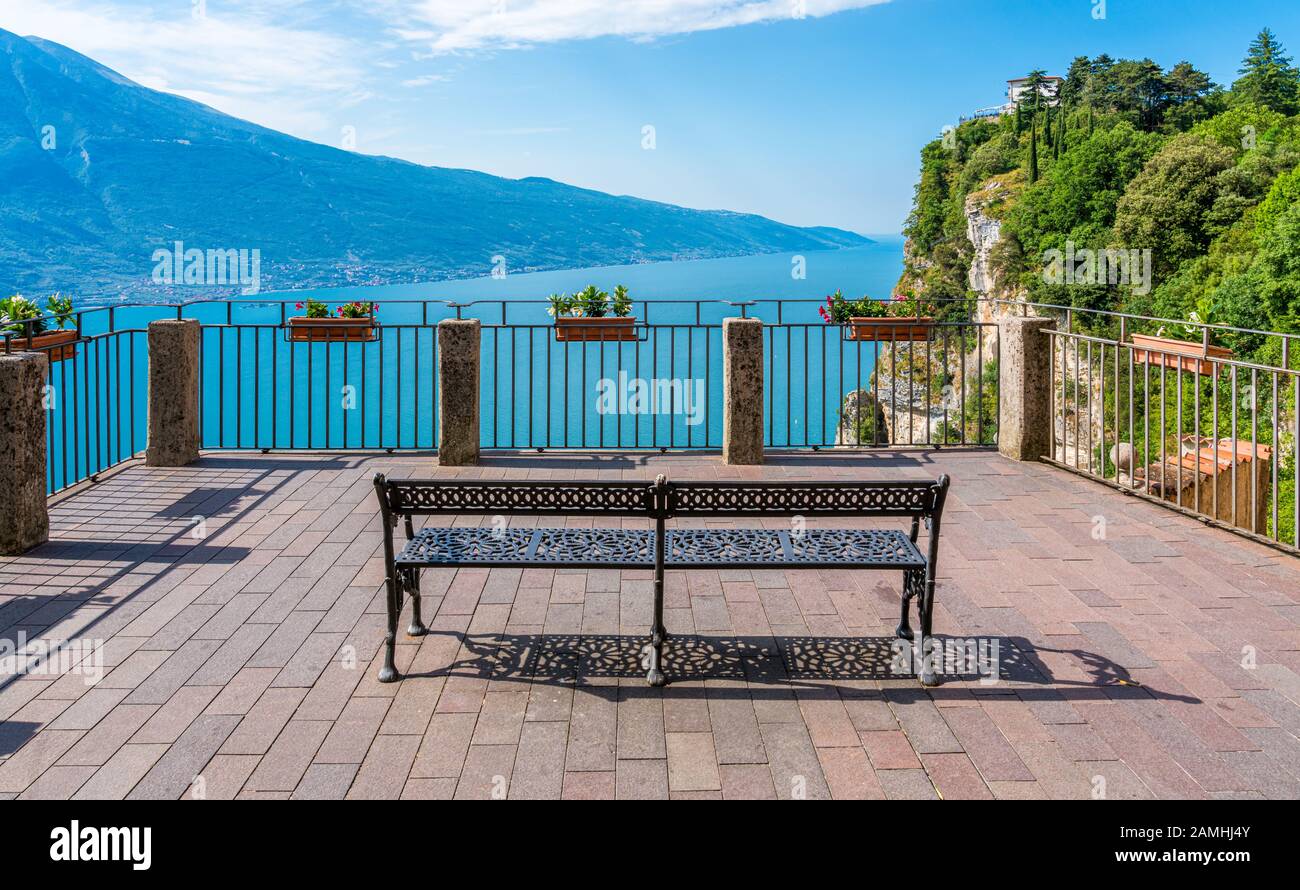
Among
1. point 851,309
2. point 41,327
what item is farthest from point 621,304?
point 41,327

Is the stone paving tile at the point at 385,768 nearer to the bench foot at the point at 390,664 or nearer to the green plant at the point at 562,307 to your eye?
the bench foot at the point at 390,664

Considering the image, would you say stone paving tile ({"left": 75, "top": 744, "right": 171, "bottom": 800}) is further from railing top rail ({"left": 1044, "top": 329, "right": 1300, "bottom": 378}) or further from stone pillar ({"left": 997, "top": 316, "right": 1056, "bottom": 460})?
stone pillar ({"left": 997, "top": 316, "right": 1056, "bottom": 460})

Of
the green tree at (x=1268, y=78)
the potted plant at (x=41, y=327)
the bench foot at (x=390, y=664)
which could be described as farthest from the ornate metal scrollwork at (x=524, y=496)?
the green tree at (x=1268, y=78)

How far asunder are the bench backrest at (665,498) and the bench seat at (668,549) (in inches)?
7.8

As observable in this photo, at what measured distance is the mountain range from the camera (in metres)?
92.9

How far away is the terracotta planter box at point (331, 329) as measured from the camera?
9.12 m

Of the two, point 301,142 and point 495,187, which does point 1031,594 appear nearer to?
point 495,187

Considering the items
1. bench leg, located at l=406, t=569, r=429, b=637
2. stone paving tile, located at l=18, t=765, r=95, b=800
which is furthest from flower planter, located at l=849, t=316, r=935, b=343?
stone paving tile, located at l=18, t=765, r=95, b=800

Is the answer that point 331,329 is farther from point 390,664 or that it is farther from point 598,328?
point 390,664

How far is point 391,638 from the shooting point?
157 inches

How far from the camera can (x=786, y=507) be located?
4.06 metres

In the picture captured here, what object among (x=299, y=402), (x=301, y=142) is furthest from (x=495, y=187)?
(x=299, y=402)

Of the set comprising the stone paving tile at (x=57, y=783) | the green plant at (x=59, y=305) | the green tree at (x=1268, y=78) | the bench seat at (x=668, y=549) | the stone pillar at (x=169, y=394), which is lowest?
the stone paving tile at (x=57, y=783)
